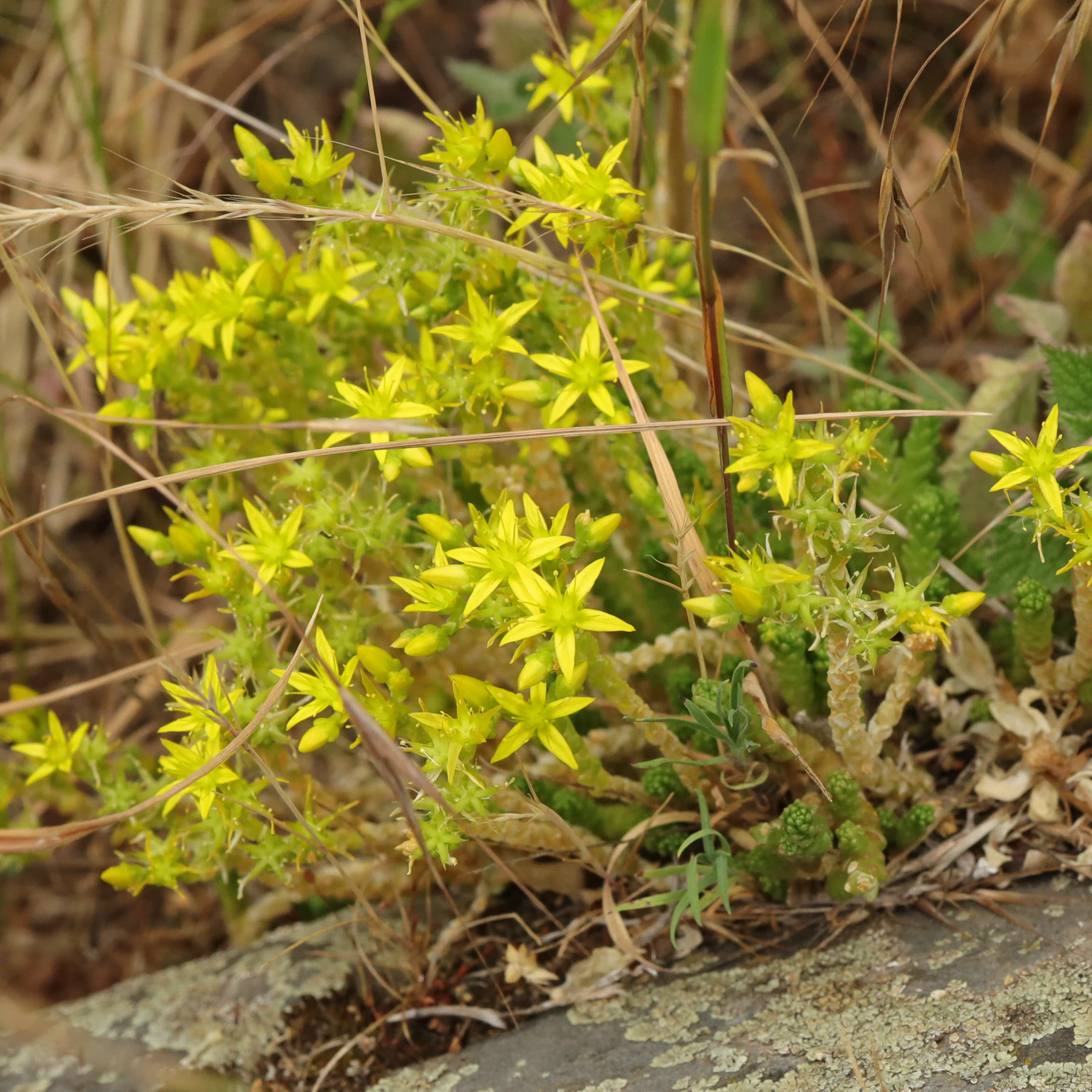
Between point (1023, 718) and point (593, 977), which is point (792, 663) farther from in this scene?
point (593, 977)

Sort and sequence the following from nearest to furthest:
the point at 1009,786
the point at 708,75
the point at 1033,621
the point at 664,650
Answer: the point at 708,75 < the point at 1033,621 < the point at 1009,786 < the point at 664,650

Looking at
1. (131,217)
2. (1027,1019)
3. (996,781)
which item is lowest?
(1027,1019)

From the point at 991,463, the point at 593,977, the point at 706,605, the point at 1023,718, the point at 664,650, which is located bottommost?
the point at 593,977

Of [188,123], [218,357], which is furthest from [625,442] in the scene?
[188,123]

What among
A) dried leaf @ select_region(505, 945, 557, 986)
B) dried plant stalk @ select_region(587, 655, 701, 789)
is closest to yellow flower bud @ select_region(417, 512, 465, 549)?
dried plant stalk @ select_region(587, 655, 701, 789)

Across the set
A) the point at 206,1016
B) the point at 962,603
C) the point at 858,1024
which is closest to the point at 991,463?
the point at 962,603

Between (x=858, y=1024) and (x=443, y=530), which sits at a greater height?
(x=443, y=530)

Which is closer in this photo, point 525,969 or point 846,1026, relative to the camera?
point 846,1026

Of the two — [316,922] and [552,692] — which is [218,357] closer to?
[552,692]

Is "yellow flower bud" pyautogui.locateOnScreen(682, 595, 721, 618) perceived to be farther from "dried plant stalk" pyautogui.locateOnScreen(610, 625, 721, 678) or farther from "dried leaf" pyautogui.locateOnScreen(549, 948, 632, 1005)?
"dried leaf" pyautogui.locateOnScreen(549, 948, 632, 1005)
